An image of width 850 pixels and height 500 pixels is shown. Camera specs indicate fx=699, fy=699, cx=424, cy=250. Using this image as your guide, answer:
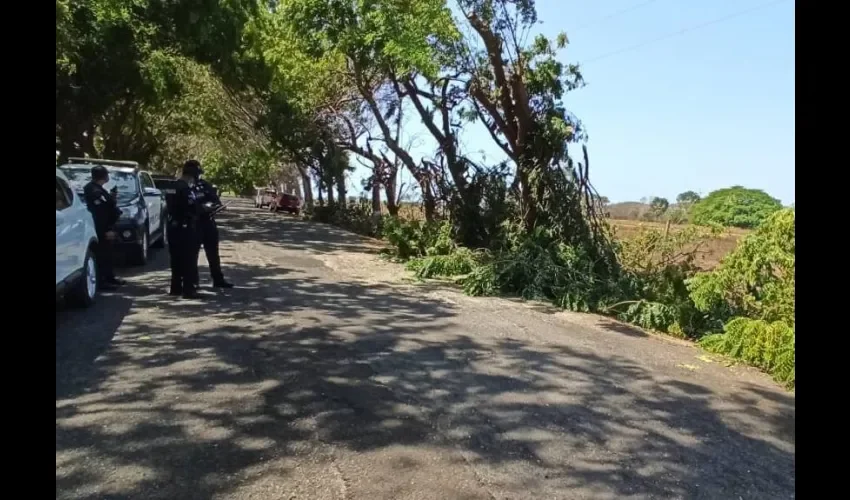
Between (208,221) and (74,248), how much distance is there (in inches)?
Result: 80.6

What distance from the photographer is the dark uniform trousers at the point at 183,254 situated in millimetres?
8641

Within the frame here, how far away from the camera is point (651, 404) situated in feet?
18.2

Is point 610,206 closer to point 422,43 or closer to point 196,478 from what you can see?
point 422,43

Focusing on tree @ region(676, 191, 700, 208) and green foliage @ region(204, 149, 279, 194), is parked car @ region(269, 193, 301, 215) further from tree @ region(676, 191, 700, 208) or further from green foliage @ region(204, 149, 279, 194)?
tree @ region(676, 191, 700, 208)

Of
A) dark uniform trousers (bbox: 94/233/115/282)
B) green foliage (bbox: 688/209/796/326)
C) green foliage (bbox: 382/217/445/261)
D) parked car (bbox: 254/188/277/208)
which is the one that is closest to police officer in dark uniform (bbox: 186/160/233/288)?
dark uniform trousers (bbox: 94/233/115/282)

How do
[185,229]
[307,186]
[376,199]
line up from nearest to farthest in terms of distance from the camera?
[185,229], [376,199], [307,186]

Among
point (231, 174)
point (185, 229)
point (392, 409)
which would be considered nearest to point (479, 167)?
point (185, 229)

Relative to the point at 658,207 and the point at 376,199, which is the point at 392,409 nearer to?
the point at 658,207

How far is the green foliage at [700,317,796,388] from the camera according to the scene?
22.1 feet

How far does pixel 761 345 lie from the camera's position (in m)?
7.15

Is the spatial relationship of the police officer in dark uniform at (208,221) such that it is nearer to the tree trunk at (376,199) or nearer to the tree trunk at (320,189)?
the tree trunk at (376,199)

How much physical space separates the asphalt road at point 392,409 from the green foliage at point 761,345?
0.26 m

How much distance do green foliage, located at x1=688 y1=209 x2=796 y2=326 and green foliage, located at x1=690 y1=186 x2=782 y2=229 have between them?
181 cm
